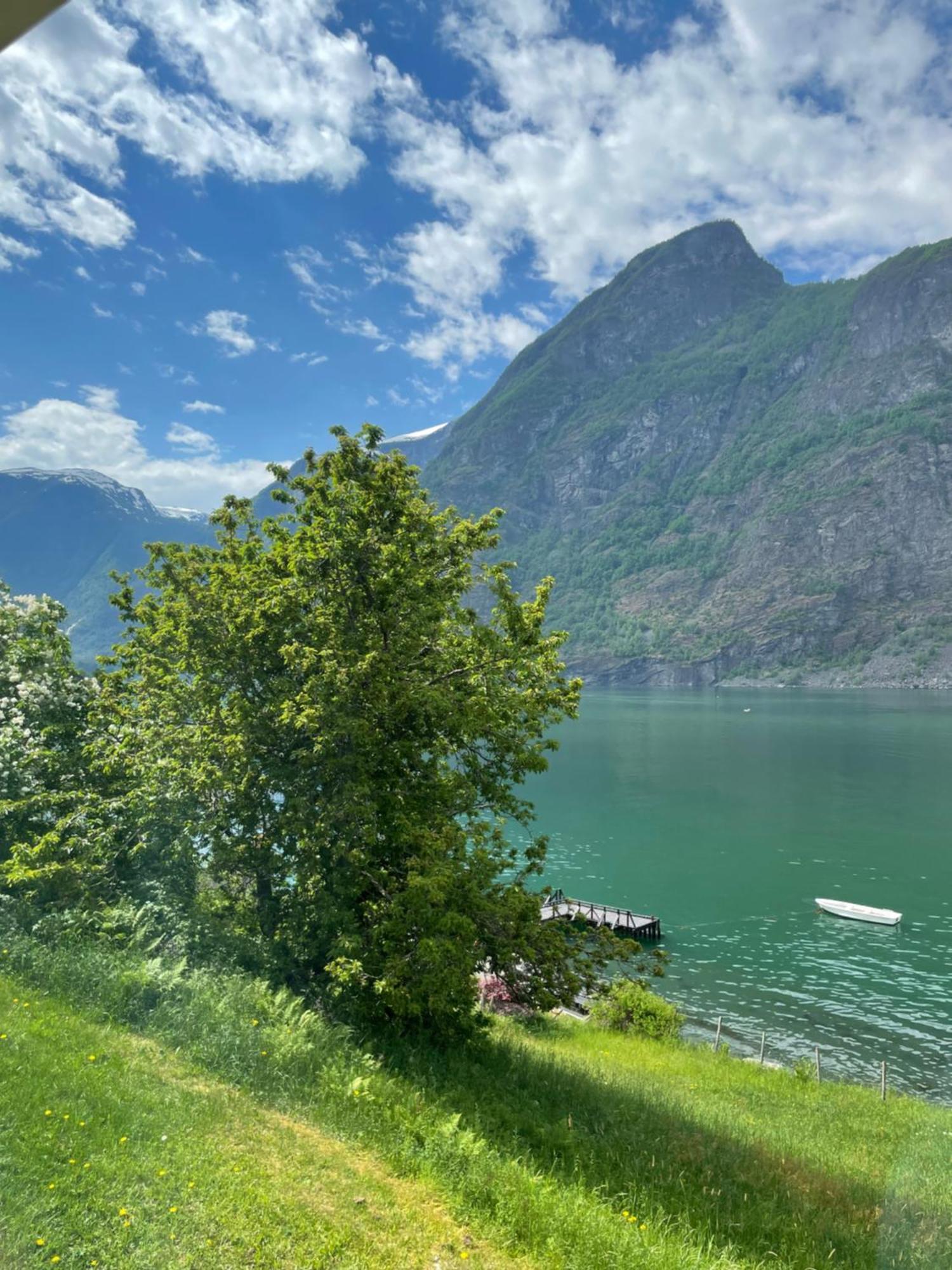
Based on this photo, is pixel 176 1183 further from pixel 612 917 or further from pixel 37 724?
pixel 612 917

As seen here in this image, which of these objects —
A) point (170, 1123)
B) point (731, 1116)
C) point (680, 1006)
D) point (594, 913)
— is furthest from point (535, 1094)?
point (594, 913)

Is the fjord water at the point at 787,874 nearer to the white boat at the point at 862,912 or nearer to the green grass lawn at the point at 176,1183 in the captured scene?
the white boat at the point at 862,912

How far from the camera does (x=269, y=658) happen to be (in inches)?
693

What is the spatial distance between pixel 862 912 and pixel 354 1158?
52644mm

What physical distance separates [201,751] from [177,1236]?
10682mm

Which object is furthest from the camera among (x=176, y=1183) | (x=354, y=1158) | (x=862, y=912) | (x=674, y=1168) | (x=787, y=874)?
(x=787, y=874)

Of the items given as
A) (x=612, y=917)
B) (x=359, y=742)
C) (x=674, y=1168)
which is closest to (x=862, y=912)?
(x=612, y=917)

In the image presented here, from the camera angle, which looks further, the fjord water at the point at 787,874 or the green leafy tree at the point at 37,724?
the fjord water at the point at 787,874

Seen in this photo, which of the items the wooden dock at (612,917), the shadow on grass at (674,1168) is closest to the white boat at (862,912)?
the wooden dock at (612,917)

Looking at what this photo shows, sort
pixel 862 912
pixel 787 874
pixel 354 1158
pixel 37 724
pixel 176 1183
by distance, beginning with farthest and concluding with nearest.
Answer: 1. pixel 787 874
2. pixel 862 912
3. pixel 37 724
4. pixel 354 1158
5. pixel 176 1183

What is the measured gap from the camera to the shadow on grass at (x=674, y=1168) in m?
10.1

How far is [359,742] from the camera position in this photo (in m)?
16.2

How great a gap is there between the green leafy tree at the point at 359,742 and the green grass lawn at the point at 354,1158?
1.91 meters

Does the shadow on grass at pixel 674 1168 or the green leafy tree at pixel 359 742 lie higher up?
the green leafy tree at pixel 359 742
